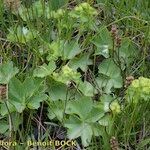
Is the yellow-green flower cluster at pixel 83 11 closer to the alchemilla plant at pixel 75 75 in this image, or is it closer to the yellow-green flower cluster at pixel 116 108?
the alchemilla plant at pixel 75 75

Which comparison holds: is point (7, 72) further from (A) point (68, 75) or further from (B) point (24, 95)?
Result: (A) point (68, 75)

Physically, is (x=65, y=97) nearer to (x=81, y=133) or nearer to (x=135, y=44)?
(x=81, y=133)

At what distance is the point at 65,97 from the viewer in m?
1.63

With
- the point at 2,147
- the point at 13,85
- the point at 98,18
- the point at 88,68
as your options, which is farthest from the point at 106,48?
the point at 2,147

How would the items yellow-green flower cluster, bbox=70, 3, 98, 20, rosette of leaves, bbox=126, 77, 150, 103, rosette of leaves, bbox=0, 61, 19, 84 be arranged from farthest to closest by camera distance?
1. yellow-green flower cluster, bbox=70, 3, 98, 20
2. rosette of leaves, bbox=0, 61, 19, 84
3. rosette of leaves, bbox=126, 77, 150, 103

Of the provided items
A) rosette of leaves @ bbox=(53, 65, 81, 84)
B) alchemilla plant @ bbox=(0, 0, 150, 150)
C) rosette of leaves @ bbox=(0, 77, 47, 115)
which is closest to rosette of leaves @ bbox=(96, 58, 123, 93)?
alchemilla plant @ bbox=(0, 0, 150, 150)

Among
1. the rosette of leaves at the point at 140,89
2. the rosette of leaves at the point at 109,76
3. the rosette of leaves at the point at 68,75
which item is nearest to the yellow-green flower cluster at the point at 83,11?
the rosette of leaves at the point at 109,76

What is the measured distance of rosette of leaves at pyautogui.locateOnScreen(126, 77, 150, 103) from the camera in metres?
1.48

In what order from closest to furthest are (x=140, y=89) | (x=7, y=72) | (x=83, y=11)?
(x=140, y=89) → (x=7, y=72) → (x=83, y=11)

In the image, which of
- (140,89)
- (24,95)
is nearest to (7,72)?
(24,95)

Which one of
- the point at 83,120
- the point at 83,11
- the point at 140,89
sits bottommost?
the point at 83,120

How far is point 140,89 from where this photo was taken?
149cm

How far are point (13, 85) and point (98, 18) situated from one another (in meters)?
0.58

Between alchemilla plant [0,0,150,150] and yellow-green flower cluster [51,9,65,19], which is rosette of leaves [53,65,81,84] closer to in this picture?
alchemilla plant [0,0,150,150]
